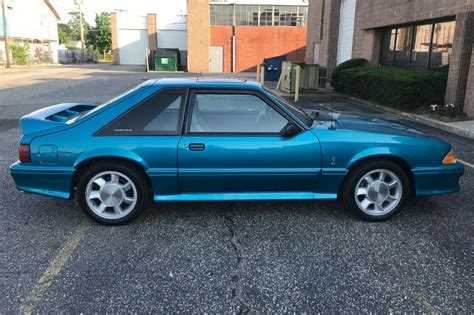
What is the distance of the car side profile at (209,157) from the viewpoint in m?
3.86

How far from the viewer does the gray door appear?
1442 inches

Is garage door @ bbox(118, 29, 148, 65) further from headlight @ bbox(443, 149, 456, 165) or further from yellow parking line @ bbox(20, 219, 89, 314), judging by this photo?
headlight @ bbox(443, 149, 456, 165)

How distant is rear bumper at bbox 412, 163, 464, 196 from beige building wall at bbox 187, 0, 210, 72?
33.3m

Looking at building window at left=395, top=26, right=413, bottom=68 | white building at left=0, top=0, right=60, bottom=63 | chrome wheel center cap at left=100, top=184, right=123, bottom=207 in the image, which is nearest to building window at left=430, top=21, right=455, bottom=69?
building window at left=395, top=26, right=413, bottom=68

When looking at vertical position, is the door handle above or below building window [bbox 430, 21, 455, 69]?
below

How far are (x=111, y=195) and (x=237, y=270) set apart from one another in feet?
4.94

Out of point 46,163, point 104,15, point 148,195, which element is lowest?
point 148,195

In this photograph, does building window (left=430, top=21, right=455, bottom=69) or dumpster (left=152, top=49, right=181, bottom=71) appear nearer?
building window (left=430, top=21, right=455, bottom=69)

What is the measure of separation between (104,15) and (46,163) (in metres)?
82.4

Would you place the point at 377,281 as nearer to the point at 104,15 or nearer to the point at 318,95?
the point at 318,95

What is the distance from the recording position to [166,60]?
3644 cm

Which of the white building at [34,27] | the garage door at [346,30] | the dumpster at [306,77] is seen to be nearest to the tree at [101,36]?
the white building at [34,27]

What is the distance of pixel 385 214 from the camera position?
4.14 m

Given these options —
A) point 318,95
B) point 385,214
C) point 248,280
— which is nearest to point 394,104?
point 318,95
